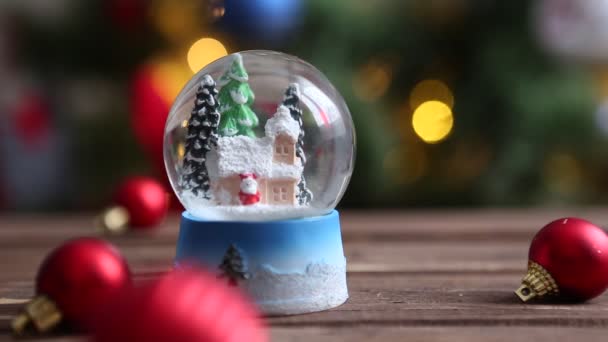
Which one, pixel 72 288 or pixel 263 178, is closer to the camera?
pixel 72 288

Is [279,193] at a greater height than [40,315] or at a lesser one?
greater

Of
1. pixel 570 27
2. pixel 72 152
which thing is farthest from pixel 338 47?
pixel 72 152

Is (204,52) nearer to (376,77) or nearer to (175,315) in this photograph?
(376,77)

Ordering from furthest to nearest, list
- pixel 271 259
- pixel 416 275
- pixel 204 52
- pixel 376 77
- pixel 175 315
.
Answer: pixel 376 77 < pixel 204 52 < pixel 416 275 < pixel 271 259 < pixel 175 315

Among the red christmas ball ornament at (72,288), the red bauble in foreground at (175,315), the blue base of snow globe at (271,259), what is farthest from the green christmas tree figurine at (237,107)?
A: the red bauble in foreground at (175,315)

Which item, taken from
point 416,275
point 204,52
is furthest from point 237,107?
point 204,52

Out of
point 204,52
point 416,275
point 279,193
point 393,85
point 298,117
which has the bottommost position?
point 416,275
